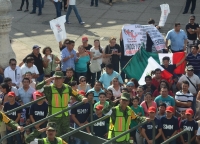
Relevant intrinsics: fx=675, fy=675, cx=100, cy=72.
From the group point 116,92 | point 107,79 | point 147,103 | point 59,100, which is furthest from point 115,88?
point 59,100

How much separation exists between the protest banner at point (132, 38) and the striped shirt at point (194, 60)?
1620mm

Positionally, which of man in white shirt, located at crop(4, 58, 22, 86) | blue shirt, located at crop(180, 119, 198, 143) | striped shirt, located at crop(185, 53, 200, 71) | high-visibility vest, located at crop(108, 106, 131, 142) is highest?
striped shirt, located at crop(185, 53, 200, 71)

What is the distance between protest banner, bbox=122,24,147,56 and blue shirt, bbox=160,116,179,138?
14.3 feet

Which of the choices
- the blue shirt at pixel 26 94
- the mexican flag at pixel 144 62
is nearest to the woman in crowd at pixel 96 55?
the mexican flag at pixel 144 62

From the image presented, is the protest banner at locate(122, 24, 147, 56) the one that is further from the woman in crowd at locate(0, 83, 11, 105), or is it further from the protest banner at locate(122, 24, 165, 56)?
the woman in crowd at locate(0, 83, 11, 105)

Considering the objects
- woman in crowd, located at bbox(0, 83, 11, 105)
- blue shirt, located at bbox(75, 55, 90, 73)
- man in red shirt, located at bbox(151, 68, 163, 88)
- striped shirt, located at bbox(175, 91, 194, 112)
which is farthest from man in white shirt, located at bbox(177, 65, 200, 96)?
woman in crowd, located at bbox(0, 83, 11, 105)

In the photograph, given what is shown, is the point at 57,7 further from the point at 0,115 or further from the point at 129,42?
the point at 0,115

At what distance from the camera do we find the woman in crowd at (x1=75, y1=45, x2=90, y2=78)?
57.3ft

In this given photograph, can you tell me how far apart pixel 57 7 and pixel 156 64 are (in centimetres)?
856

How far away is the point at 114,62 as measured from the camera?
59.4ft

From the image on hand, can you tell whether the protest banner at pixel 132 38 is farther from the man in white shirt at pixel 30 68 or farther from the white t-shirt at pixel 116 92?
the man in white shirt at pixel 30 68

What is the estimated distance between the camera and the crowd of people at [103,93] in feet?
44.5

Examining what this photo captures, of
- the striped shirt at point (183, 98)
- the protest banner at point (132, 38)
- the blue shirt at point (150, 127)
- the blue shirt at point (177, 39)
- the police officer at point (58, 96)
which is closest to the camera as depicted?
the police officer at point (58, 96)

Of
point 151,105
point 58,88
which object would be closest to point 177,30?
point 151,105
